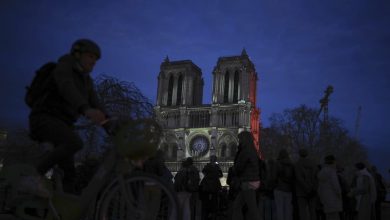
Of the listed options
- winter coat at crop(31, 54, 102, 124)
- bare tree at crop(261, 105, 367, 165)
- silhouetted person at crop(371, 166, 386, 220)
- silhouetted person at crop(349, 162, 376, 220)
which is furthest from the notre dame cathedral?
winter coat at crop(31, 54, 102, 124)

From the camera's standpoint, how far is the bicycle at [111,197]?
320cm

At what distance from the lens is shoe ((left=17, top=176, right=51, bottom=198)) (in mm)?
3246

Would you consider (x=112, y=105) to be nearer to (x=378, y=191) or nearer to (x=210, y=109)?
(x=378, y=191)

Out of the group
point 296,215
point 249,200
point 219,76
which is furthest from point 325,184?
point 219,76

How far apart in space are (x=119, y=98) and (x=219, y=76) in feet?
171

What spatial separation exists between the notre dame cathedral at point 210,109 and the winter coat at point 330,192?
5478cm

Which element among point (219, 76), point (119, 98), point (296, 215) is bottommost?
point (296, 215)

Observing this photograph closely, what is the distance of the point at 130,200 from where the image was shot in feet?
10.6

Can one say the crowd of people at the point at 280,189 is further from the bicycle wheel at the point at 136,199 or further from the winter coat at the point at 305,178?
the bicycle wheel at the point at 136,199

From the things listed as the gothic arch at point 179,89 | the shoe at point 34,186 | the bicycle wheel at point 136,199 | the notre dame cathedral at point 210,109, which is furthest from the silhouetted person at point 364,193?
the gothic arch at point 179,89

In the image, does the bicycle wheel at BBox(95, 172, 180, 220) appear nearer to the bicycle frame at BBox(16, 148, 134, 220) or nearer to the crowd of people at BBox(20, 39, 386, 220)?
the bicycle frame at BBox(16, 148, 134, 220)

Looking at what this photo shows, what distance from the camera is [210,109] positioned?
6662 cm

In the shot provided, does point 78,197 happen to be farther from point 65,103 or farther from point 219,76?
point 219,76

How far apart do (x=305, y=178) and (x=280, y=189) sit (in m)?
0.53
